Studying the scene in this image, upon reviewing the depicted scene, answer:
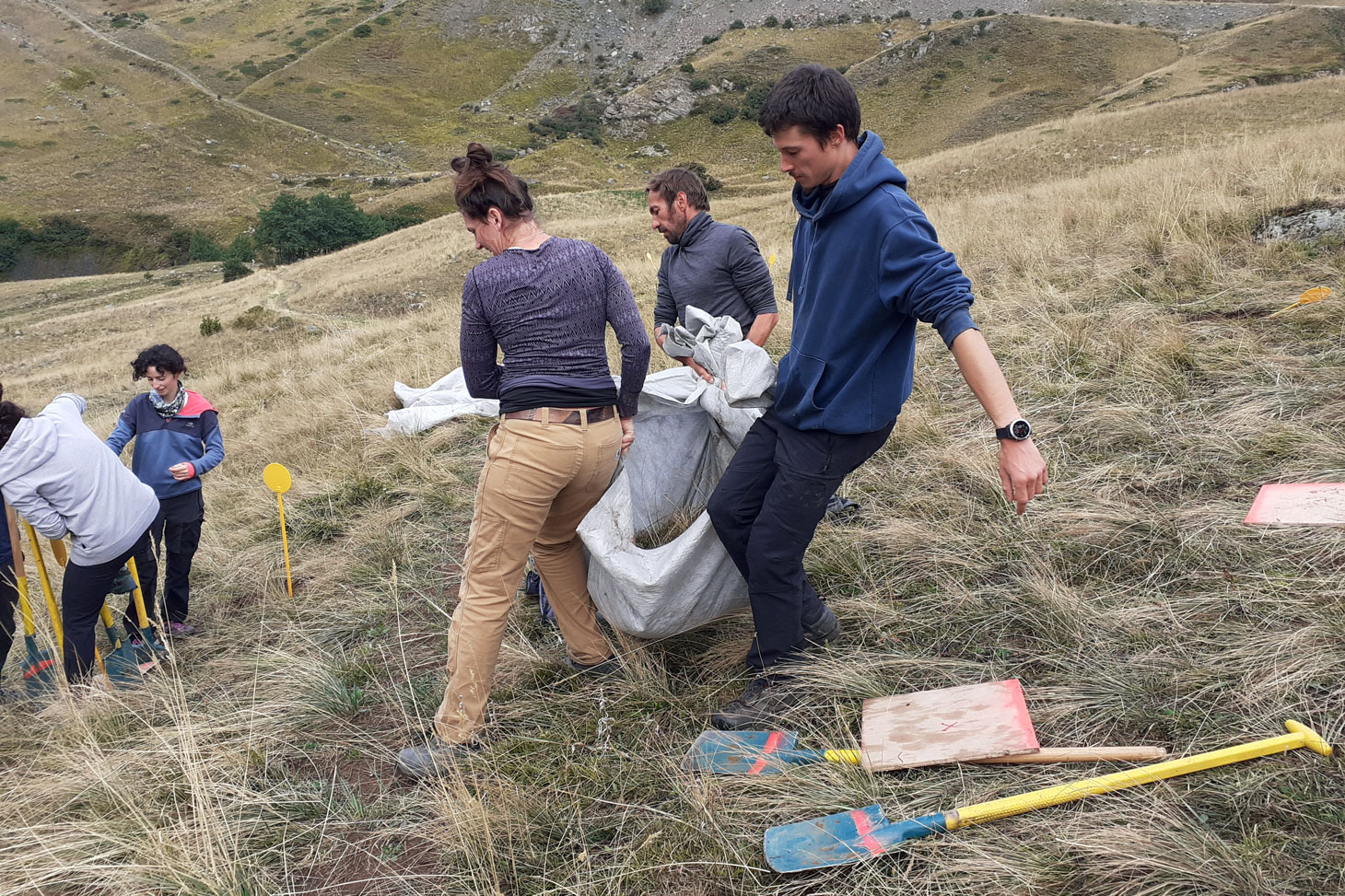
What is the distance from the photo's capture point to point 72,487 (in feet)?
11.0

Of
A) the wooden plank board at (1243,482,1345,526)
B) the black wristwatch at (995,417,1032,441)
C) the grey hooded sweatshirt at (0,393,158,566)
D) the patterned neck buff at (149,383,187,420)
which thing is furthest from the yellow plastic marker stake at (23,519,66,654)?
the wooden plank board at (1243,482,1345,526)

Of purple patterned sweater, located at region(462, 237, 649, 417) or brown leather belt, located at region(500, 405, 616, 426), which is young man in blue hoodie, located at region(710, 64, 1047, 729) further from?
purple patterned sweater, located at region(462, 237, 649, 417)

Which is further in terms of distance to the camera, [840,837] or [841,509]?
[841,509]

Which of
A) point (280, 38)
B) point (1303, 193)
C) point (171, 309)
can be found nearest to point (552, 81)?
point (280, 38)

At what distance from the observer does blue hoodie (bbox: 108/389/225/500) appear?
4305 mm

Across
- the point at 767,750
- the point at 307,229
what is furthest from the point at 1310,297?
the point at 307,229

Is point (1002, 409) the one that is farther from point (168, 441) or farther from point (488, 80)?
point (488, 80)

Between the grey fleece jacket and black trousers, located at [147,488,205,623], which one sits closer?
the grey fleece jacket

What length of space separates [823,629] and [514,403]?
1.30 m

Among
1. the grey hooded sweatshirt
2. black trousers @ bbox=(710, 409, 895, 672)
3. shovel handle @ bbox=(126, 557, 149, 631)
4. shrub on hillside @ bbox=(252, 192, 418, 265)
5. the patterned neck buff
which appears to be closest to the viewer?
black trousers @ bbox=(710, 409, 895, 672)

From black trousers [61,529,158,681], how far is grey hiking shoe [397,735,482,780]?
1900 millimetres

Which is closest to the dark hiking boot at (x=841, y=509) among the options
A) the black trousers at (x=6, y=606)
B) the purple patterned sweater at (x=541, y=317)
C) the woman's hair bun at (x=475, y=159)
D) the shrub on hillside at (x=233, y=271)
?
the purple patterned sweater at (x=541, y=317)

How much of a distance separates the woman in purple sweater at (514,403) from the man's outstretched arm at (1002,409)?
1.13 metres

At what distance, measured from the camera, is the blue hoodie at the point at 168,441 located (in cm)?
430
